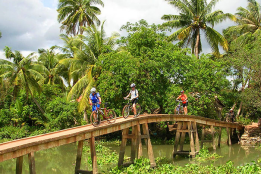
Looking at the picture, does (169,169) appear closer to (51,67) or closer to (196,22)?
(196,22)

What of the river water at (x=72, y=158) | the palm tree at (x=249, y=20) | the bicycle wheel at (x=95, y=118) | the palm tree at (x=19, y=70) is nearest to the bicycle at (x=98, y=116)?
the bicycle wheel at (x=95, y=118)

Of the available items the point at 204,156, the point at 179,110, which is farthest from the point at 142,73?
the point at 204,156

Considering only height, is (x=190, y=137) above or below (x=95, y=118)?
below

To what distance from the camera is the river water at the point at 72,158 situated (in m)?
16.2

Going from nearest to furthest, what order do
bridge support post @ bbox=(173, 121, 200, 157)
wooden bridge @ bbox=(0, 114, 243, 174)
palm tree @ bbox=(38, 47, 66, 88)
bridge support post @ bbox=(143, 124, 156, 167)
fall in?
wooden bridge @ bbox=(0, 114, 243, 174), bridge support post @ bbox=(143, 124, 156, 167), bridge support post @ bbox=(173, 121, 200, 157), palm tree @ bbox=(38, 47, 66, 88)

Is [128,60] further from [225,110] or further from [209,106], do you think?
[225,110]

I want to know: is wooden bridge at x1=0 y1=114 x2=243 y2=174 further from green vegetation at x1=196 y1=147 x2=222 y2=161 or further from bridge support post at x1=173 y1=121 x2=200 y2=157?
green vegetation at x1=196 y1=147 x2=222 y2=161

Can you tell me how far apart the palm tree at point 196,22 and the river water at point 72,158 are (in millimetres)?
9915

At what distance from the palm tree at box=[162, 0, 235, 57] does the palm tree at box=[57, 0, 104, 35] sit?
337 inches

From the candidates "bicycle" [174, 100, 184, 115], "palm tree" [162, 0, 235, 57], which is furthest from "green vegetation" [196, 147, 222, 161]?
"palm tree" [162, 0, 235, 57]

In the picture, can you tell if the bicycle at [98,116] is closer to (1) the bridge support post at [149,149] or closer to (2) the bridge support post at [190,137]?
(1) the bridge support post at [149,149]

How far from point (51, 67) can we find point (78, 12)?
6587 mm

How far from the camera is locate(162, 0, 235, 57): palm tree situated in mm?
26609

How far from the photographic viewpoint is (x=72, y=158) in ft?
62.3
